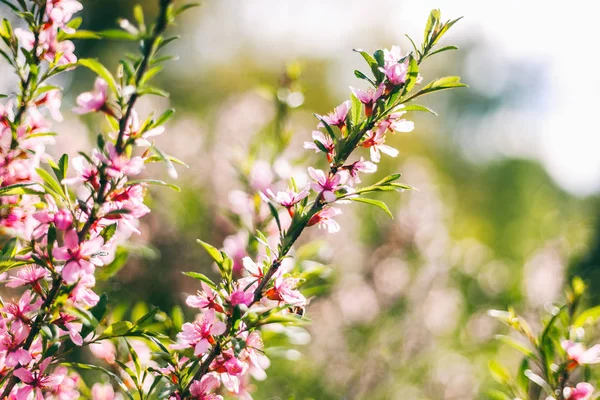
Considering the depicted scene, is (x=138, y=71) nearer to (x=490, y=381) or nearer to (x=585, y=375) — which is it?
(x=585, y=375)

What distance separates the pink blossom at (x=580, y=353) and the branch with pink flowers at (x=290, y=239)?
688mm

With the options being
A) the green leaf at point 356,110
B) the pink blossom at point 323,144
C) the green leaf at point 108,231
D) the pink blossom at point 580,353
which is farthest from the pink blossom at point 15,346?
the pink blossom at point 580,353

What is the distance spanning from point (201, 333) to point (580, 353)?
1019 mm

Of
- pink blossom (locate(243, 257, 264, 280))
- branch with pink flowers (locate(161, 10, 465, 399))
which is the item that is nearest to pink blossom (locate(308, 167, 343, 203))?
branch with pink flowers (locate(161, 10, 465, 399))

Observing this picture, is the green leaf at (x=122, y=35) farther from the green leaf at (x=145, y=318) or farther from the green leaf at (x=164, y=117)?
the green leaf at (x=145, y=318)

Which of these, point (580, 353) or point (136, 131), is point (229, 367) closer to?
point (136, 131)

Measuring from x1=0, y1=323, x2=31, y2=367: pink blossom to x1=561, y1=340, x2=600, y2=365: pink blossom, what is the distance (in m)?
1.36

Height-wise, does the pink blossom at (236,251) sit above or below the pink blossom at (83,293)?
above

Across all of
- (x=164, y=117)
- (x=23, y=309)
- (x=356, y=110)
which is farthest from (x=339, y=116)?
(x=23, y=309)

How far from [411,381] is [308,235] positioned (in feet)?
4.99

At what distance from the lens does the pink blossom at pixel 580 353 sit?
1.29 metres

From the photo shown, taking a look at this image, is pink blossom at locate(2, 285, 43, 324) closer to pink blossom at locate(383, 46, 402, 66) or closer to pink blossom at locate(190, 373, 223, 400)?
pink blossom at locate(190, 373, 223, 400)

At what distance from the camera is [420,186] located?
5.06m

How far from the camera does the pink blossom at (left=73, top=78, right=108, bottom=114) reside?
1019 mm
